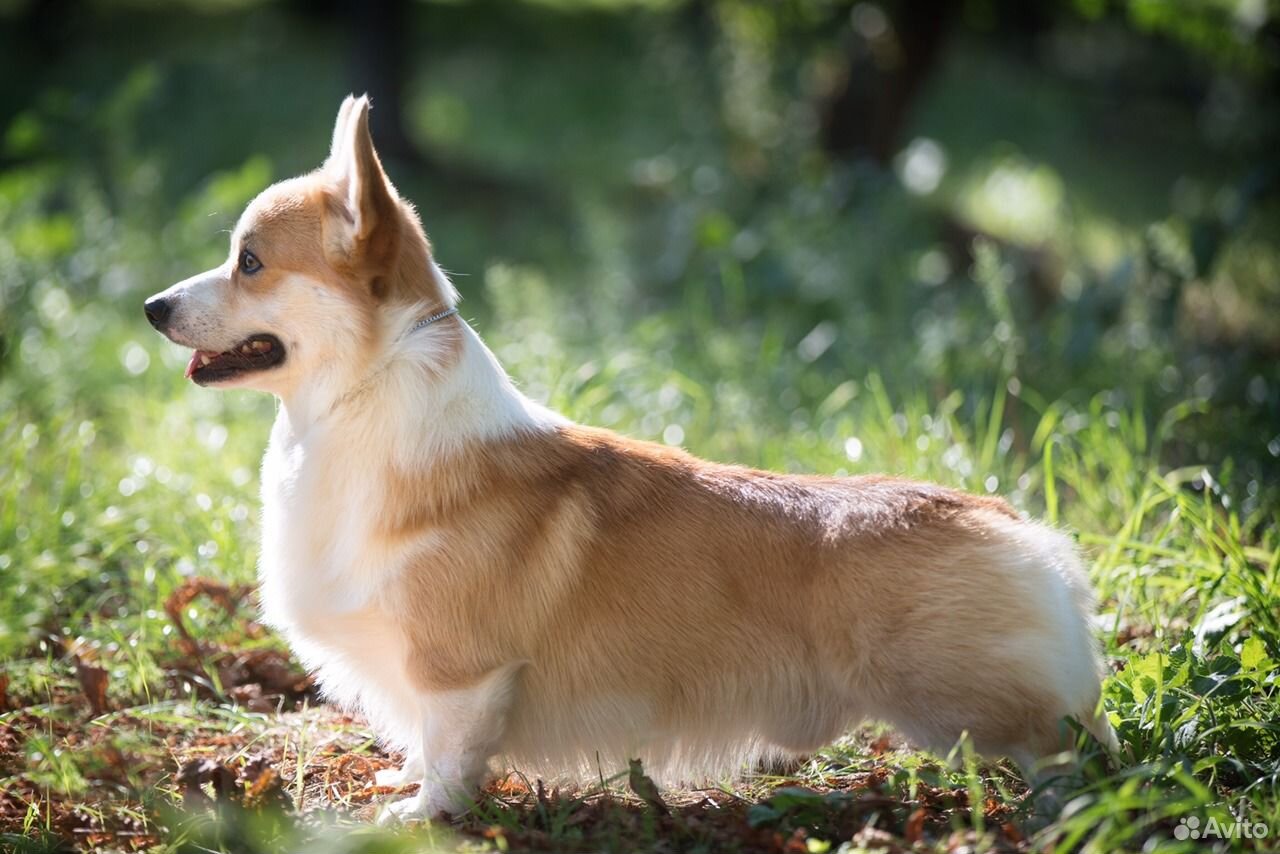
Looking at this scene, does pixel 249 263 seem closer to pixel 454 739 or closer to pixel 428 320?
pixel 428 320

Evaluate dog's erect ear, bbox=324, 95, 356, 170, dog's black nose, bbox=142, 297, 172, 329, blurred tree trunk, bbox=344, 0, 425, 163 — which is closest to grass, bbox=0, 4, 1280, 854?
blurred tree trunk, bbox=344, 0, 425, 163

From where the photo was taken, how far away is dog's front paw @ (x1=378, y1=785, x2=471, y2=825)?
10.3 ft

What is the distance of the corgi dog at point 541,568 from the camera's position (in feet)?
10.2

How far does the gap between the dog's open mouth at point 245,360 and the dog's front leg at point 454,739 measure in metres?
0.92

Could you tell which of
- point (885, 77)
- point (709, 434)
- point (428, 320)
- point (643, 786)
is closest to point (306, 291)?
point (428, 320)

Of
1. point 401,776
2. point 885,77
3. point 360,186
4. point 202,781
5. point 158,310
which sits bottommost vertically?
point 401,776

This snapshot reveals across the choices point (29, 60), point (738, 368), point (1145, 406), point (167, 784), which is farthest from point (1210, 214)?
point (29, 60)

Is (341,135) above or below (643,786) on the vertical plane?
above

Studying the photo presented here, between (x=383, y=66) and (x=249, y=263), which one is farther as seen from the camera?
(x=383, y=66)

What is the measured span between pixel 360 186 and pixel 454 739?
4.44 ft

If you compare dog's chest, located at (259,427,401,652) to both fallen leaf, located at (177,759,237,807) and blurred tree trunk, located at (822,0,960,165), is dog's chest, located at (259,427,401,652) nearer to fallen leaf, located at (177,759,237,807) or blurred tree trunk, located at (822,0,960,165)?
fallen leaf, located at (177,759,237,807)

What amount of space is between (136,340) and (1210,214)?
19.2 feet

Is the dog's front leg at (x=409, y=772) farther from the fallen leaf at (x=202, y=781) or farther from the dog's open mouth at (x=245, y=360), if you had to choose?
the dog's open mouth at (x=245, y=360)

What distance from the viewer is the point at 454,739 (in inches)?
124
